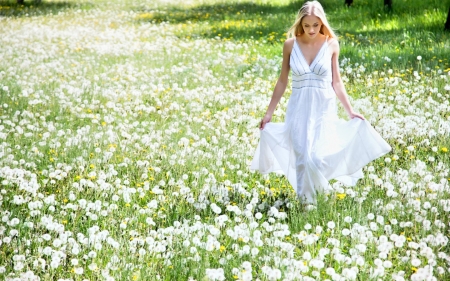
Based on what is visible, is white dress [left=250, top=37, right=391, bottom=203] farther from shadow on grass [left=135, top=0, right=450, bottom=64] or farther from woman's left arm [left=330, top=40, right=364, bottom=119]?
shadow on grass [left=135, top=0, right=450, bottom=64]

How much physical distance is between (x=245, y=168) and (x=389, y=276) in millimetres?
2776

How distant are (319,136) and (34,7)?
25825 millimetres

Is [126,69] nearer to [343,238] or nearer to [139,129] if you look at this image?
[139,129]

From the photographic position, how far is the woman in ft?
17.9

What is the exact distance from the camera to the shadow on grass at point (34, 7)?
84.9 feet

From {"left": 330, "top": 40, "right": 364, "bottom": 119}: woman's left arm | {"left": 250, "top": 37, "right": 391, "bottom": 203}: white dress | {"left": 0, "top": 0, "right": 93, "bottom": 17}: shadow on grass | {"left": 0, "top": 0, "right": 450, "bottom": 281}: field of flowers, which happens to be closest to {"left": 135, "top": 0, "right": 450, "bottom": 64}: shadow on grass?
{"left": 0, "top": 0, "right": 450, "bottom": 281}: field of flowers

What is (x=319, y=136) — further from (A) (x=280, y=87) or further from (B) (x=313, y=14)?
(B) (x=313, y=14)

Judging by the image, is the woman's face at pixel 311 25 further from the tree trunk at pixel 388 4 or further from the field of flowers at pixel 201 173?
the tree trunk at pixel 388 4

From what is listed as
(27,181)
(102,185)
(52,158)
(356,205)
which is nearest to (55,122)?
(52,158)

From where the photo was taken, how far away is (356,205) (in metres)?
5.40

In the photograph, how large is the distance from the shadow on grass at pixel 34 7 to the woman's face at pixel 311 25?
2140 cm

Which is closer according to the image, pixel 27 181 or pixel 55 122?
pixel 27 181

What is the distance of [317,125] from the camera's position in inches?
219

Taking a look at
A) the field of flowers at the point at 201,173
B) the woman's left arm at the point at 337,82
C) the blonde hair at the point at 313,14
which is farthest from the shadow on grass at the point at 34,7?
the woman's left arm at the point at 337,82
